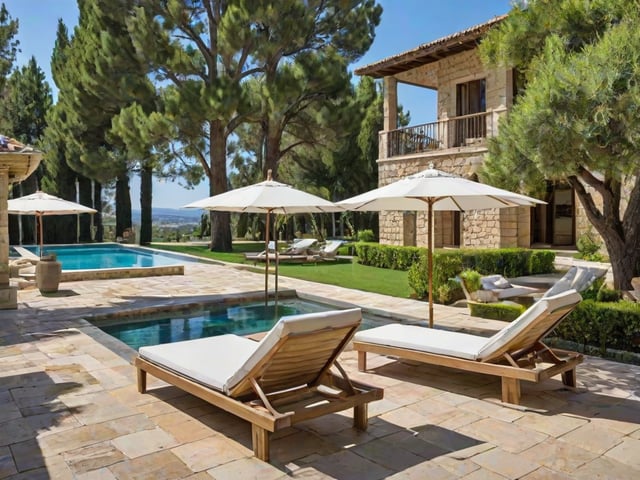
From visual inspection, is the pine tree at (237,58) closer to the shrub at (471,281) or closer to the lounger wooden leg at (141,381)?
the shrub at (471,281)

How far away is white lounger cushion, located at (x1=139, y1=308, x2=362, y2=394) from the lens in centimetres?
350

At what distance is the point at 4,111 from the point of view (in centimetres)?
3105

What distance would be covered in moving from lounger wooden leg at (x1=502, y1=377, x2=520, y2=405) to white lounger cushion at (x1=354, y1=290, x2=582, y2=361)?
0.86 feet

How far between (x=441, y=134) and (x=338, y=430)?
54.5 feet

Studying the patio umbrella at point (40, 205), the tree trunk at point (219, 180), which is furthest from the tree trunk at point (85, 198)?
the patio umbrella at point (40, 205)

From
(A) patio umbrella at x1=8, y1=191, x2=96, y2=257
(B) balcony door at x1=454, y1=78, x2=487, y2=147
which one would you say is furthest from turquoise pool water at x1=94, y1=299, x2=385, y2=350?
(B) balcony door at x1=454, y1=78, x2=487, y2=147

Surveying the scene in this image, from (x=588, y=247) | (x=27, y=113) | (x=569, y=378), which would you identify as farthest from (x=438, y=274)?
(x=27, y=113)

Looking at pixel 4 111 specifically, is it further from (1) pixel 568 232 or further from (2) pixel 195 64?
(1) pixel 568 232

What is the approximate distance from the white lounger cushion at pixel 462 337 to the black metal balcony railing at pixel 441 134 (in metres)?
12.7

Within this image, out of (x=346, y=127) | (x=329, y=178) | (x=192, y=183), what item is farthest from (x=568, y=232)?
(x=192, y=183)

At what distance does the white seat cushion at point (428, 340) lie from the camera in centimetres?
492

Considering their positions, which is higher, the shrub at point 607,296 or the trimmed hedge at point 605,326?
the shrub at point 607,296

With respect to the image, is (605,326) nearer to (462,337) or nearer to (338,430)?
(462,337)

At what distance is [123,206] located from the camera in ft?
101
